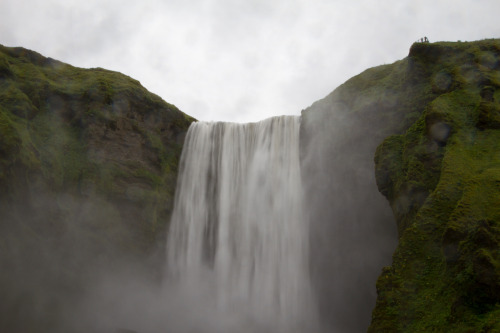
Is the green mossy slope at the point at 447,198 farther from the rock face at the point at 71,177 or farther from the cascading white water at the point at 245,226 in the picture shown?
the rock face at the point at 71,177

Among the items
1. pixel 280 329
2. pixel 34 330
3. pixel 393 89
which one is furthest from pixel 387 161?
pixel 34 330

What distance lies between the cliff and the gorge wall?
1.8 inches

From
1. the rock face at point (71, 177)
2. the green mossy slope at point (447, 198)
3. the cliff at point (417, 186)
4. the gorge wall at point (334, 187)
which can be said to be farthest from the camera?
the rock face at point (71, 177)

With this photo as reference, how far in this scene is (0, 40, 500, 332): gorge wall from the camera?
891cm

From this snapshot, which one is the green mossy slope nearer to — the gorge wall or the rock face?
the gorge wall

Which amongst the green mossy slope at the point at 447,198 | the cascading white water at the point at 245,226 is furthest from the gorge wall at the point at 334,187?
the cascading white water at the point at 245,226

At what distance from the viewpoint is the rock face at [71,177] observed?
48.8 ft

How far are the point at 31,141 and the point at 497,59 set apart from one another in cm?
1893

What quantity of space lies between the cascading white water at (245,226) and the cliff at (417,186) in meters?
1.17

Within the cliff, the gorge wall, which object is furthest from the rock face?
the cliff

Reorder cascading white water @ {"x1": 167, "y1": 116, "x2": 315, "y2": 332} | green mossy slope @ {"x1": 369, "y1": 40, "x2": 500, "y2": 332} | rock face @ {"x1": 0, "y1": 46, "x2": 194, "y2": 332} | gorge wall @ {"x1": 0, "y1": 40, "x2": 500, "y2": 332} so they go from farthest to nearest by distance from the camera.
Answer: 1. cascading white water @ {"x1": 167, "y1": 116, "x2": 315, "y2": 332}
2. rock face @ {"x1": 0, "y1": 46, "x2": 194, "y2": 332}
3. gorge wall @ {"x1": 0, "y1": 40, "x2": 500, "y2": 332}
4. green mossy slope @ {"x1": 369, "y1": 40, "x2": 500, "y2": 332}

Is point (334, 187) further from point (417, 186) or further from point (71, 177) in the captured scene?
point (71, 177)

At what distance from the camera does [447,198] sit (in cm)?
991

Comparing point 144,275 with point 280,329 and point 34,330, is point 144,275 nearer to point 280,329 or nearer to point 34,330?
point 34,330
